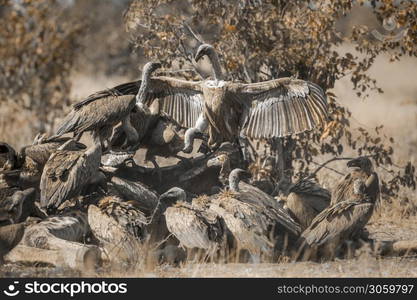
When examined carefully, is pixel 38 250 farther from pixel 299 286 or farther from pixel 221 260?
pixel 299 286

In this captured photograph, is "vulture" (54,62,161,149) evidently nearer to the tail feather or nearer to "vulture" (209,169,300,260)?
the tail feather

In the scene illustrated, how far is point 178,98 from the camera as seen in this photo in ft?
30.1

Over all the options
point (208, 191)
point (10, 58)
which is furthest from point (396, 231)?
point (10, 58)

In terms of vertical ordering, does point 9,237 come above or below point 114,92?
below

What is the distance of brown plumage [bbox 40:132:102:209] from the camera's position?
7680mm

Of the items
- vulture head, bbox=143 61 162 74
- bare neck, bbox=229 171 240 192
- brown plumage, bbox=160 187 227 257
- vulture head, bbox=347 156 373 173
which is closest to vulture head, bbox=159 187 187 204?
brown plumage, bbox=160 187 227 257

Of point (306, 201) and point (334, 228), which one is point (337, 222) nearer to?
point (334, 228)

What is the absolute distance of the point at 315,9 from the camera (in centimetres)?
963

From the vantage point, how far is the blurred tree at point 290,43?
374 inches

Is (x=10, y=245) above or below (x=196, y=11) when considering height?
below

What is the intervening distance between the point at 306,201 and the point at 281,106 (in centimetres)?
100

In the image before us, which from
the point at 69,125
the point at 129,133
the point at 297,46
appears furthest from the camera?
the point at 297,46

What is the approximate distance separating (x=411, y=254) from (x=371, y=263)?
58 cm

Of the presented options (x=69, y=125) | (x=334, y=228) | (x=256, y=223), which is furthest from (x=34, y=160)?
(x=334, y=228)
